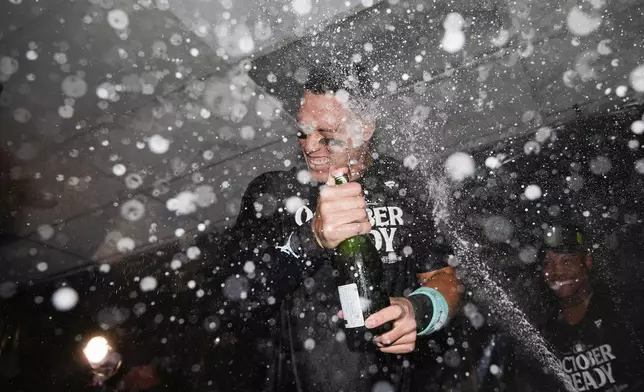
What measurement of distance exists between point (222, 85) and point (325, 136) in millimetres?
2110

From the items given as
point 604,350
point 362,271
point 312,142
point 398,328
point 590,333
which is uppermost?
point 312,142

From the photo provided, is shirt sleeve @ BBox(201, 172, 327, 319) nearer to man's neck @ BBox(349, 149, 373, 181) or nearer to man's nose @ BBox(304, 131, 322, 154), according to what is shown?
man's nose @ BBox(304, 131, 322, 154)

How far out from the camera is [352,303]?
4.60 ft

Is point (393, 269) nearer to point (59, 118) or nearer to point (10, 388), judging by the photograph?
point (59, 118)

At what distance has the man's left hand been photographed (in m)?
1.50

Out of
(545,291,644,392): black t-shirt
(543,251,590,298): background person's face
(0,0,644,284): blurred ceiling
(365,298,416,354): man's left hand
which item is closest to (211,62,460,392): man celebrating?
(365,298,416,354): man's left hand

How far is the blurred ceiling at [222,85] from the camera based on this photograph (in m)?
3.25

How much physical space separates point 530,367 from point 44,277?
259 inches

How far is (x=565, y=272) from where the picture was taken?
3027 mm

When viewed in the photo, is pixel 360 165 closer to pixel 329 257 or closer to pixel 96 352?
pixel 329 257

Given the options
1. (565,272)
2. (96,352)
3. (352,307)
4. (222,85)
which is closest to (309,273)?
(352,307)

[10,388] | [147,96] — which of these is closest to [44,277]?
[10,388]

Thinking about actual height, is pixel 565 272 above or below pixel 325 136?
below

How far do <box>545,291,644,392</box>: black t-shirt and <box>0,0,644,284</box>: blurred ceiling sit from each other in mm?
2235
